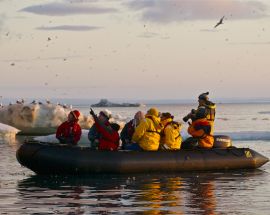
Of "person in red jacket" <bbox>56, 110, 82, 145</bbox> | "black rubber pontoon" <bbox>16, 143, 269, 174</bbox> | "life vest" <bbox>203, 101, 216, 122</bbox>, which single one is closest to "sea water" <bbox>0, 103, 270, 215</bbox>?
"black rubber pontoon" <bbox>16, 143, 269, 174</bbox>

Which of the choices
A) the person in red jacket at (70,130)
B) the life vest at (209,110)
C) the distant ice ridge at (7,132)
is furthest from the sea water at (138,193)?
the distant ice ridge at (7,132)

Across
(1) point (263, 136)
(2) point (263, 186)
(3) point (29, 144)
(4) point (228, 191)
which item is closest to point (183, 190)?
(4) point (228, 191)

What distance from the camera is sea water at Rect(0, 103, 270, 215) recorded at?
12938 mm

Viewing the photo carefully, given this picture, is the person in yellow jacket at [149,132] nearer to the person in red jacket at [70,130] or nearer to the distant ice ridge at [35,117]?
the person in red jacket at [70,130]

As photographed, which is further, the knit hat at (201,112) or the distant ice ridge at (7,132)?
the distant ice ridge at (7,132)

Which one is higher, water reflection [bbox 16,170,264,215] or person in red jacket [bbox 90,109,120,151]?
person in red jacket [bbox 90,109,120,151]

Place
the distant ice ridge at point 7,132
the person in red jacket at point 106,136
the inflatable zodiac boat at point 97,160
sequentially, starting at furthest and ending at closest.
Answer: the distant ice ridge at point 7,132 → the person in red jacket at point 106,136 → the inflatable zodiac boat at point 97,160

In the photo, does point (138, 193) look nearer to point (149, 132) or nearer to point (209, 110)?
point (149, 132)

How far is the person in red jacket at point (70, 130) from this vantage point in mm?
19000

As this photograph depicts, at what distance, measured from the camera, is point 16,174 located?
19062 mm

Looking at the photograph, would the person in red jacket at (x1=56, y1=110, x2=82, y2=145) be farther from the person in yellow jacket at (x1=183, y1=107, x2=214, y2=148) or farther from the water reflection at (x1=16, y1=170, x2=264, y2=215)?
the person in yellow jacket at (x1=183, y1=107, x2=214, y2=148)

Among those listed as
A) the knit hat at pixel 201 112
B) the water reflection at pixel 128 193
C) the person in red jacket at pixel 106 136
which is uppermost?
the knit hat at pixel 201 112

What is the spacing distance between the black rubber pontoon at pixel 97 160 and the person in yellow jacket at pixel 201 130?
53cm

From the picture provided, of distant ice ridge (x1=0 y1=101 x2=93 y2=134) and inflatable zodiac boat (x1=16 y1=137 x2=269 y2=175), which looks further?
distant ice ridge (x1=0 y1=101 x2=93 y2=134)
